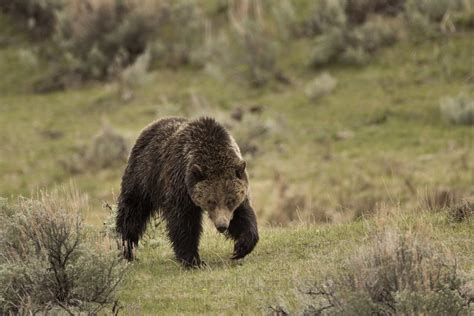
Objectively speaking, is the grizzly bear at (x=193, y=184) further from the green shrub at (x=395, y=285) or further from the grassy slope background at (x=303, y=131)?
the green shrub at (x=395, y=285)

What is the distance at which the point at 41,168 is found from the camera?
838 inches

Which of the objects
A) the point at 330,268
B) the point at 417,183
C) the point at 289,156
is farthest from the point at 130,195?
the point at 289,156

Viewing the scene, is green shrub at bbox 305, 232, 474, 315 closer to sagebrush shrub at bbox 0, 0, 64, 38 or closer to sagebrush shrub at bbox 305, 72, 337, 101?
sagebrush shrub at bbox 305, 72, 337, 101

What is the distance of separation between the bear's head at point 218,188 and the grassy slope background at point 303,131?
0.76 m

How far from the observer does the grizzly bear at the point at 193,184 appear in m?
9.41

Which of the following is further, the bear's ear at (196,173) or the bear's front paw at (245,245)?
the bear's front paw at (245,245)

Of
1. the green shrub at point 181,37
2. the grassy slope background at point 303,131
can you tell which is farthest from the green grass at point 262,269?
the green shrub at point 181,37

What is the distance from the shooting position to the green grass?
26.4 ft

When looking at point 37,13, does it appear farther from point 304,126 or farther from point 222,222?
point 222,222

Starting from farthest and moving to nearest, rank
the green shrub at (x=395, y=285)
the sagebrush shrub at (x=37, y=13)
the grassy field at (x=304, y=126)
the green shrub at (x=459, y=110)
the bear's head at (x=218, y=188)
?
the sagebrush shrub at (x=37, y=13) < the green shrub at (x=459, y=110) < the grassy field at (x=304, y=126) < the bear's head at (x=218, y=188) < the green shrub at (x=395, y=285)

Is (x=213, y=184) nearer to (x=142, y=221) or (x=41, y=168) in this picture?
(x=142, y=221)

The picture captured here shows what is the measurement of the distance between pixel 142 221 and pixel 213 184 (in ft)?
5.95

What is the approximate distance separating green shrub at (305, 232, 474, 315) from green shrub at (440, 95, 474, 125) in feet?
43.7

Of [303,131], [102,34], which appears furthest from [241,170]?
[102,34]
